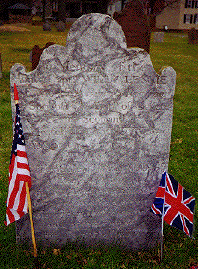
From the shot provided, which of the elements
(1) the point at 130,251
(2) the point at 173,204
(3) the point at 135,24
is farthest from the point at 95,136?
(3) the point at 135,24

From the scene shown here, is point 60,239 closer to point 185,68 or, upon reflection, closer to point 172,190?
point 172,190

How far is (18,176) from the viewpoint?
323 centimetres

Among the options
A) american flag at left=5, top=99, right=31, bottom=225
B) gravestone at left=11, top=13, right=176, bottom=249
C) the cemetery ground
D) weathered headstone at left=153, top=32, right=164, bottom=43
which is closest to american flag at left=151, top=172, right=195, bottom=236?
gravestone at left=11, top=13, right=176, bottom=249

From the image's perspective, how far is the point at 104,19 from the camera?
10.3ft

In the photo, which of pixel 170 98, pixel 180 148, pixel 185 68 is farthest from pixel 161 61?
pixel 170 98

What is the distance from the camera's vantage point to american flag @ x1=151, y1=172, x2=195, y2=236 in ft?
11.6

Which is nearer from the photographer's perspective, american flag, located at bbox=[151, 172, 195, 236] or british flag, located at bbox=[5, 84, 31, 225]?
british flag, located at bbox=[5, 84, 31, 225]

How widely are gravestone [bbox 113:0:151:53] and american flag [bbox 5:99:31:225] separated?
6.04m

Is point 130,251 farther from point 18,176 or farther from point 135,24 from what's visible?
point 135,24

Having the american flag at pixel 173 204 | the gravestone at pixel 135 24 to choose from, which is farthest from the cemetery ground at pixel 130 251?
the gravestone at pixel 135 24

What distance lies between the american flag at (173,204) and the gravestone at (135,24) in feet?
19.0

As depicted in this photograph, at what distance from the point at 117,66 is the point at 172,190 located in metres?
1.57

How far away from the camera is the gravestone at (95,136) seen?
128 inches

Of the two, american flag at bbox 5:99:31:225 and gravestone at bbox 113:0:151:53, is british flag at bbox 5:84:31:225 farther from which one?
gravestone at bbox 113:0:151:53
